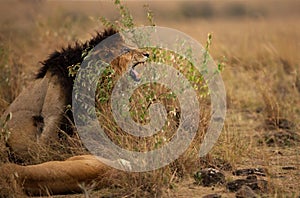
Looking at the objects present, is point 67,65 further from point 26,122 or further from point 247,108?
point 247,108

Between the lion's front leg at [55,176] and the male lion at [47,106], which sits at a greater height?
the male lion at [47,106]

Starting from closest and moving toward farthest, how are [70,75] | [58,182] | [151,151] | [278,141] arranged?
1. [58,182]
2. [151,151]
3. [70,75]
4. [278,141]

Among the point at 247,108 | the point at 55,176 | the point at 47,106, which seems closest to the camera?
the point at 55,176

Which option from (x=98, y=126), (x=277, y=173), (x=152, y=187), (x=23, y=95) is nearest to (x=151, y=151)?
(x=152, y=187)

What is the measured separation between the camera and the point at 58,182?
459cm

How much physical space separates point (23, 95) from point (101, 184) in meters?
1.74

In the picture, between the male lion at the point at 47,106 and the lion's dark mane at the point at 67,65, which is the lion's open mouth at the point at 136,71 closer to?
the male lion at the point at 47,106

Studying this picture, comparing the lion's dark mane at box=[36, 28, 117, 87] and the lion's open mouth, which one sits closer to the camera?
the lion's open mouth

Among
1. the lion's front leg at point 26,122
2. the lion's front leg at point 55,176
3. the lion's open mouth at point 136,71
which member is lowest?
the lion's front leg at point 55,176

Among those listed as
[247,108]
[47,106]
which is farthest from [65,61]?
[247,108]

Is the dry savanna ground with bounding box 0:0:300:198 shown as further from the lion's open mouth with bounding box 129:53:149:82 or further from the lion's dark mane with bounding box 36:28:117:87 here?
the lion's open mouth with bounding box 129:53:149:82

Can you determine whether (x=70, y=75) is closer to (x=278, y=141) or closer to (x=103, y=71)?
(x=103, y=71)

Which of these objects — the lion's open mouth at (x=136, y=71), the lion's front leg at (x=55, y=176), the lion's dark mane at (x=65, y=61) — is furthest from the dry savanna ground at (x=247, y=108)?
the lion's open mouth at (x=136, y=71)

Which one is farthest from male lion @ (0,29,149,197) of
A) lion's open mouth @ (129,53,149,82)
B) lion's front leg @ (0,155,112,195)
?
lion's front leg @ (0,155,112,195)
